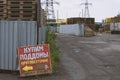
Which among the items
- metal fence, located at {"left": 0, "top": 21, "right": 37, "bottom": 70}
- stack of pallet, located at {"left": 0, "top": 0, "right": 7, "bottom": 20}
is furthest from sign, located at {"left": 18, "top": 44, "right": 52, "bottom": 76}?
stack of pallet, located at {"left": 0, "top": 0, "right": 7, "bottom": 20}

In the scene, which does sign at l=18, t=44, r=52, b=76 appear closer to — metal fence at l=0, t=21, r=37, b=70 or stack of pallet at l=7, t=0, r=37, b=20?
metal fence at l=0, t=21, r=37, b=70

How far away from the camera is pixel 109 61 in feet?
56.5

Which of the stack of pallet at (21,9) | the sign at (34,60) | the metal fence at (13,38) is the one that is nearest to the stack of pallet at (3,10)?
the stack of pallet at (21,9)

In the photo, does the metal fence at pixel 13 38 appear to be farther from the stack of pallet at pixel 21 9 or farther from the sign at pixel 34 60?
the stack of pallet at pixel 21 9

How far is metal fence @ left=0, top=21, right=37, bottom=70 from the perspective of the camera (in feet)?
42.4

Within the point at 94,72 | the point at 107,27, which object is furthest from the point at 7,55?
the point at 107,27

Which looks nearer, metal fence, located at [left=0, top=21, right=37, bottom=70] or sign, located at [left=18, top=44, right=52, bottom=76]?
sign, located at [left=18, top=44, right=52, bottom=76]

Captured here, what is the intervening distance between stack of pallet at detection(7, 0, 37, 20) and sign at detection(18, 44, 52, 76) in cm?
179

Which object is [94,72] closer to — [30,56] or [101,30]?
[30,56]

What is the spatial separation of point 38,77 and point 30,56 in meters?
0.76

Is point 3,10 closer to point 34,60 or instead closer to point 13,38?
point 13,38

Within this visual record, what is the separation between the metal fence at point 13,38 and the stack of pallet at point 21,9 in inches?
36.6

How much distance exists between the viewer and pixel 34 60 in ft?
40.8

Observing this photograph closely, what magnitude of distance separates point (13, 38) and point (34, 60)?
123 centimetres
